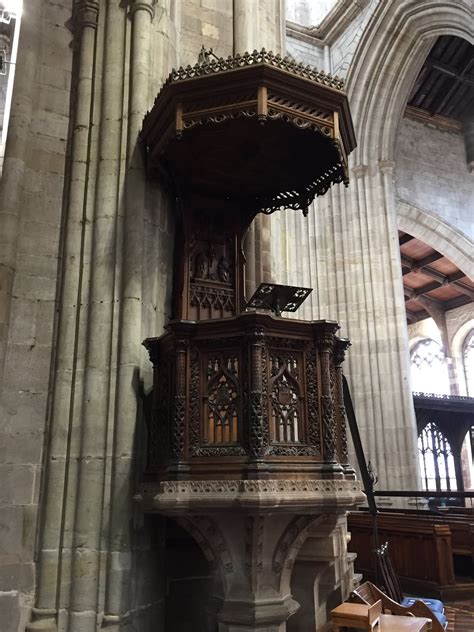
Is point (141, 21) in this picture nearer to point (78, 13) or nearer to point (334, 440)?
point (78, 13)

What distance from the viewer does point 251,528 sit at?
143 inches

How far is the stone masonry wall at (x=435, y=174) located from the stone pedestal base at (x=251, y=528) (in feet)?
48.6

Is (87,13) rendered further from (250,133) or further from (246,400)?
(246,400)

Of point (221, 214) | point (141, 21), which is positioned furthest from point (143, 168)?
point (141, 21)

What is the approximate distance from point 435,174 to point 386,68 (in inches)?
180

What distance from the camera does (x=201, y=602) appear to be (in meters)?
4.37

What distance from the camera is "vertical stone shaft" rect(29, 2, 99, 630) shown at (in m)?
4.04

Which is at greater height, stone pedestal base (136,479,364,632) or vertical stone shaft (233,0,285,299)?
vertical stone shaft (233,0,285,299)

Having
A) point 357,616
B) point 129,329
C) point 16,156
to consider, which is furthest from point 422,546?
point 16,156

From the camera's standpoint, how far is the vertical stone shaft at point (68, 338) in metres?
4.04

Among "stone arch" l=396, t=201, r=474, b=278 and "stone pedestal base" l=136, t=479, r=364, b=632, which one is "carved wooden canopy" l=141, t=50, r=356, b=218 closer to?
"stone pedestal base" l=136, t=479, r=364, b=632

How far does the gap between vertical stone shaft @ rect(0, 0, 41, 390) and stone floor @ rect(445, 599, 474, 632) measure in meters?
4.80

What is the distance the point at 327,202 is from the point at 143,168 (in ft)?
33.2

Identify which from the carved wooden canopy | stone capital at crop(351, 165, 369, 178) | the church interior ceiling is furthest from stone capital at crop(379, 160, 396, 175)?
the carved wooden canopy
